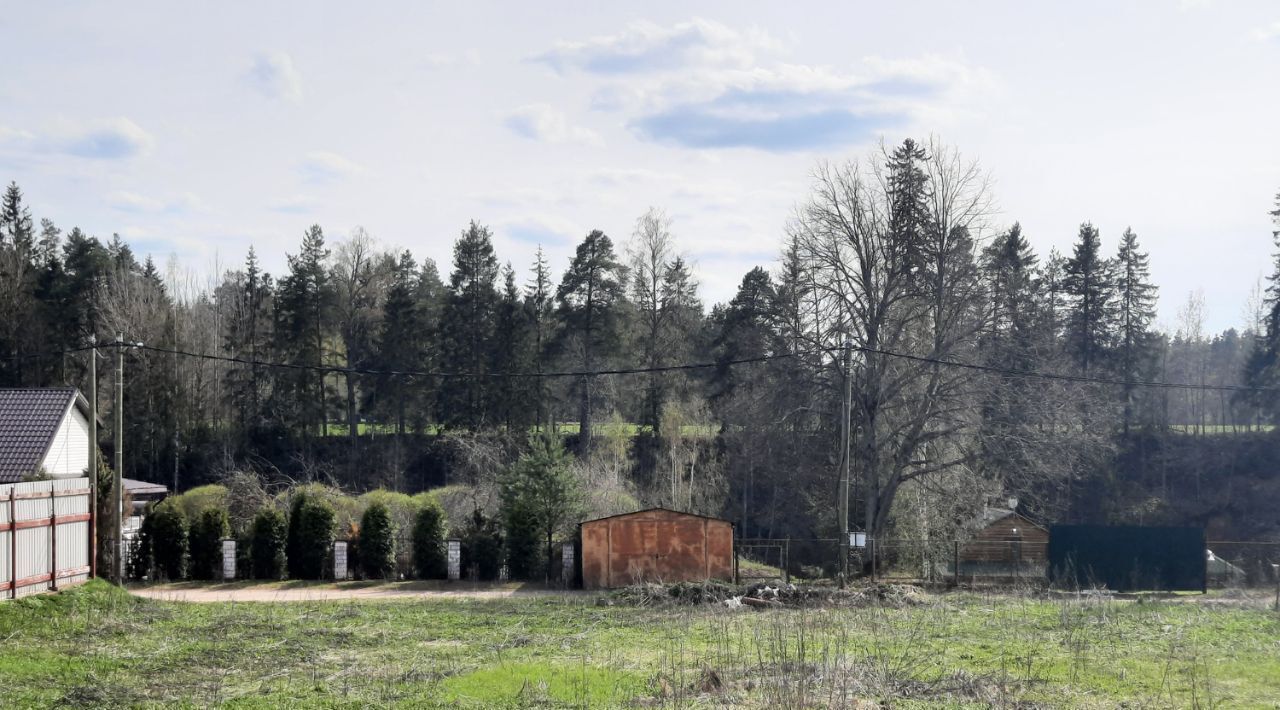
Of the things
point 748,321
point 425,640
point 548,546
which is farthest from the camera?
point 748,321

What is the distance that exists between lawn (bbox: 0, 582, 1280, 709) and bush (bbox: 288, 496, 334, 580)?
699cm

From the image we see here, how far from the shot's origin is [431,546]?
29.4 metres

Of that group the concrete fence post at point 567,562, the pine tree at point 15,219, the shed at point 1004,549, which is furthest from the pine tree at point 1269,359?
the pine tree at point 15,219

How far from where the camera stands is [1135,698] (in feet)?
38.9

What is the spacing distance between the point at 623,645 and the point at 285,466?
43.3m

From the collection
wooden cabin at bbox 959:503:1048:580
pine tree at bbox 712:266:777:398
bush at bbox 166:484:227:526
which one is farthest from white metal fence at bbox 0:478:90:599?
pine tree at bbox 712:266:777:398

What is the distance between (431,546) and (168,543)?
7.16m

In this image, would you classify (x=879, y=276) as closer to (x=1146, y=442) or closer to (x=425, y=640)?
(x=425, y=640)

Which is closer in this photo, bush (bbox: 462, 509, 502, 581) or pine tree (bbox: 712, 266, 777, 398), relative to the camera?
bush (bbox: 462, 509, 502, 581)

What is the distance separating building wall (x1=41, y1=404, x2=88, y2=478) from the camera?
29.2 meters

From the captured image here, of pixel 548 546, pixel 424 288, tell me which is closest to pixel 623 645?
pixel 548 546

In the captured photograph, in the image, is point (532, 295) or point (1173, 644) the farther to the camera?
point (532, 295)

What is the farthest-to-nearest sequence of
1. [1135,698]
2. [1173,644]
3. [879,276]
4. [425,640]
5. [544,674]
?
[879,276], [425,640], [1173,644], [544,674], [1135,698]

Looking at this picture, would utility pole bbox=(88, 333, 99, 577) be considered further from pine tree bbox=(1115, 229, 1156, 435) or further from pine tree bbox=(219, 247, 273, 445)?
pine tree bbox=(1115, 229, 1156, 435)
